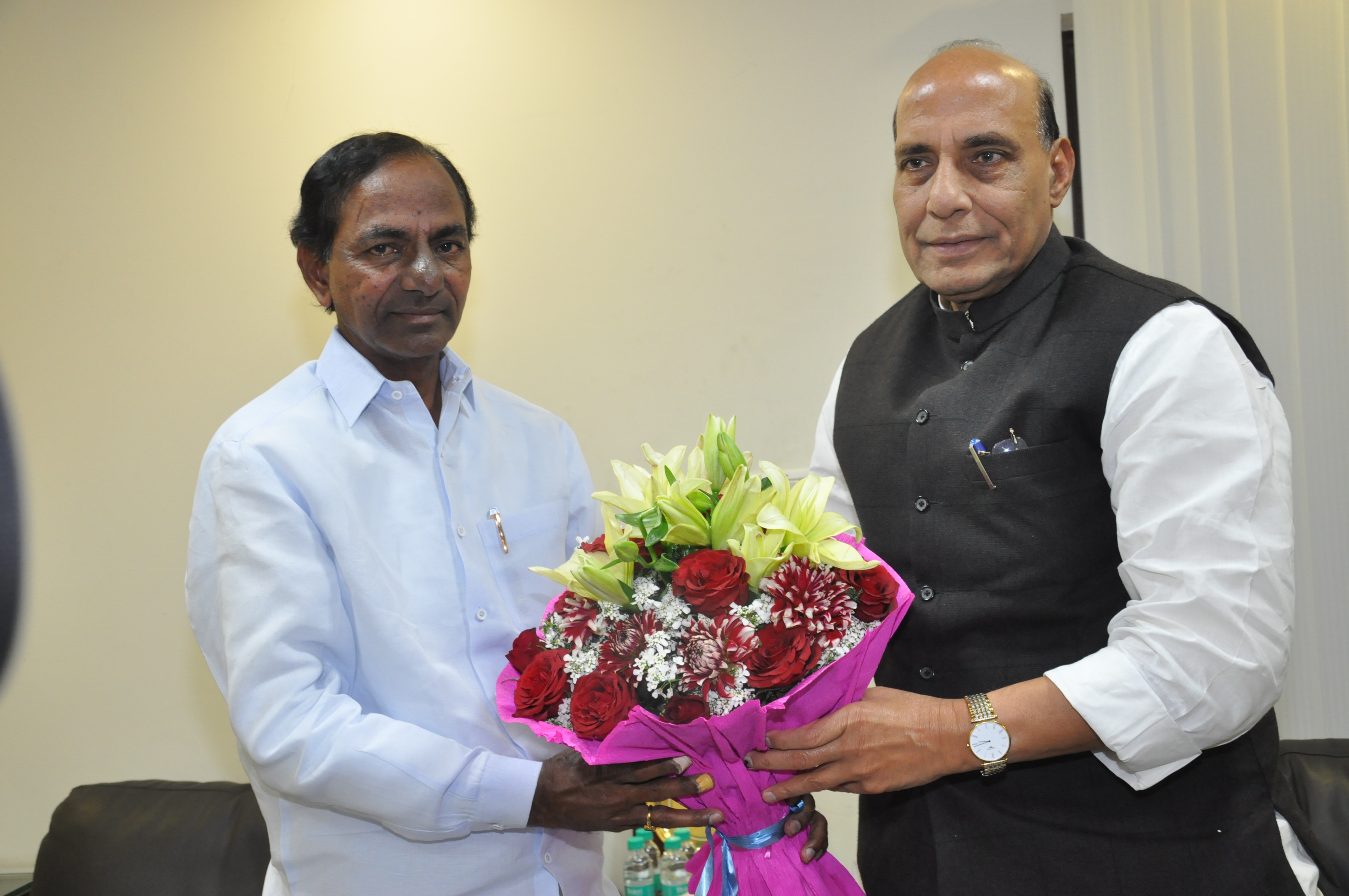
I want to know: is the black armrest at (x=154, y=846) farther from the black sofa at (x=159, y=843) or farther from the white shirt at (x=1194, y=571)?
the white shirt at (x=1194, y=571)

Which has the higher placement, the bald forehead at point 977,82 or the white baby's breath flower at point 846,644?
the bald forehead at point 977,82

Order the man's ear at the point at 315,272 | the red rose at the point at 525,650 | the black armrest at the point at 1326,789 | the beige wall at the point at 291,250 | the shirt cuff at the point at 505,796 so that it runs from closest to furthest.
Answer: the red rose at the point at 525,650 → the shirt cuff at the point at 505,796 → the man's ear at the point at 315,272 → the black armrest at the point at 1326,789 → the beige wall at the point at 291,250

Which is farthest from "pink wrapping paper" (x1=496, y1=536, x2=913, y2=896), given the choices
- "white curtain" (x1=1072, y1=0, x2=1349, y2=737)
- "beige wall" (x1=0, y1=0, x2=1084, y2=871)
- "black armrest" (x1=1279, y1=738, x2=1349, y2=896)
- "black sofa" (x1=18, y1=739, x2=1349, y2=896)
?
"white curtain" (x1=1072, y1=0, x2=1349, y2=737)

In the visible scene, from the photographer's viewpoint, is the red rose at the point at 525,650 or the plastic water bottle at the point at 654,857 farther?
the plastic water bottle at the point at 654,857

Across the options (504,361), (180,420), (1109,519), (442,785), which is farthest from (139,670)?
(1109,519)

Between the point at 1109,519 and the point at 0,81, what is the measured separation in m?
3.73

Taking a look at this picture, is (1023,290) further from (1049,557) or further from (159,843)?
(159,843)

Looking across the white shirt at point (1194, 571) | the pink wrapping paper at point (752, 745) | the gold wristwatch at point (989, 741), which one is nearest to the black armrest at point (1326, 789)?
the white shirt at point (1194, 571)

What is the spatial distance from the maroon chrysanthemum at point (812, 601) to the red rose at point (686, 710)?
0.46 feet

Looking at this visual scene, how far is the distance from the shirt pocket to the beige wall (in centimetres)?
139

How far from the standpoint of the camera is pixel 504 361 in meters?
3.23

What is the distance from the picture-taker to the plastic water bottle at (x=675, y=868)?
2.74 meters

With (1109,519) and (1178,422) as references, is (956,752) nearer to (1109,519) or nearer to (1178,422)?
(1109,519)

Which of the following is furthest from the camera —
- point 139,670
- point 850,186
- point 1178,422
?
point 139,670
